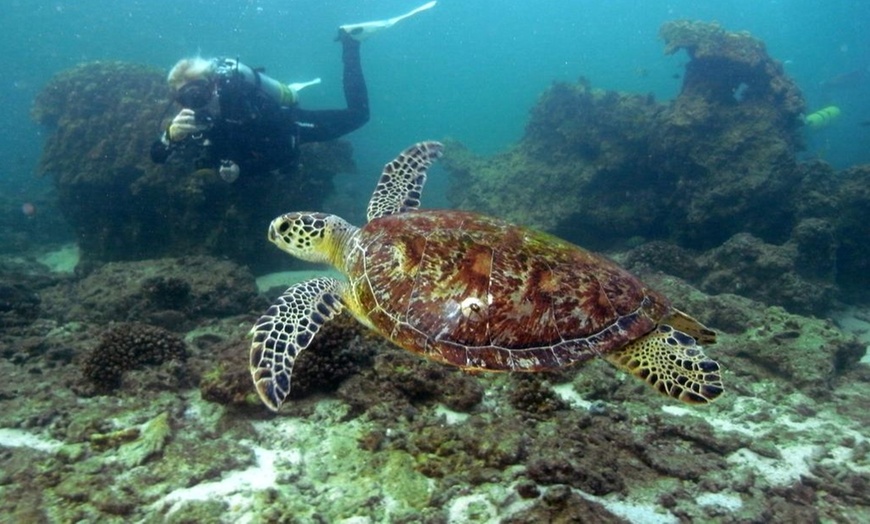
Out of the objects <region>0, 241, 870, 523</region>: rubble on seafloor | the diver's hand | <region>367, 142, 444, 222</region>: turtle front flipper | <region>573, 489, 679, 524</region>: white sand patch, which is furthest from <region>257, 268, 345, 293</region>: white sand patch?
<region>573, 489, 679, 524</region>: white sand patch

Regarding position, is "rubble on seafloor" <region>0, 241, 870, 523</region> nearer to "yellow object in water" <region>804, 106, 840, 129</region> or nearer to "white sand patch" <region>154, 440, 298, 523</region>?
"white sand patch" <region>154, 440, 298, 523</region>

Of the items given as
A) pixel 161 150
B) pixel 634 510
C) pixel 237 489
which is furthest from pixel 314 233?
pixel 161 150

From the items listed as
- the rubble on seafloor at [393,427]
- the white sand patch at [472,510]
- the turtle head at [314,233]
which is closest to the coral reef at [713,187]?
the rubble on seafloor at [393,427]

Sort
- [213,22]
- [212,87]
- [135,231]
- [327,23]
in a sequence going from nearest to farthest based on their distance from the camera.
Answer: [212,87] < [135,231] < [213,22] < [327,23]

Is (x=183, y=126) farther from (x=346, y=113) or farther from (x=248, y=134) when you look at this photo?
(x=346, y=113)

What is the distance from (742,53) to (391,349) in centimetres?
1342

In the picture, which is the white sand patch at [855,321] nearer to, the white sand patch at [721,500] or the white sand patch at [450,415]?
the white sand patch at [721,500]

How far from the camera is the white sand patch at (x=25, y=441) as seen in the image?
11.3ft

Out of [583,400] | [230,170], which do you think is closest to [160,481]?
[583,400]

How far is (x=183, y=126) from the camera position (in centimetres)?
727

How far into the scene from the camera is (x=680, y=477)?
3.18 meters

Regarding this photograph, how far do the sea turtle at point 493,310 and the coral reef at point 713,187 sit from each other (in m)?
6.20

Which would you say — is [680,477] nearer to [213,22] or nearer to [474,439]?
[474,439]

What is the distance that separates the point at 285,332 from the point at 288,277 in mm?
7732
